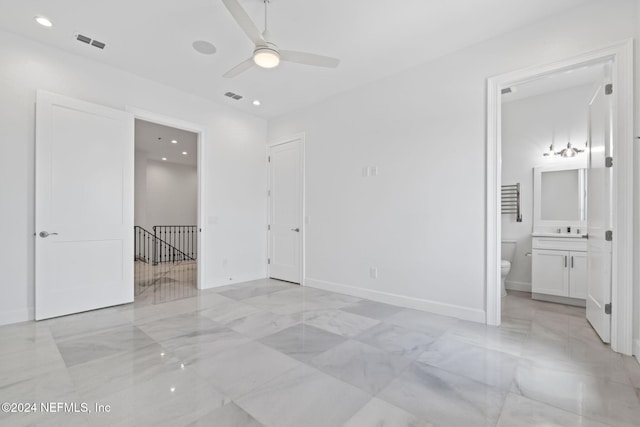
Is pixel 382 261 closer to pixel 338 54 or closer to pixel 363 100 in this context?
pixel 363 100

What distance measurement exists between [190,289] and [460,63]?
488cm

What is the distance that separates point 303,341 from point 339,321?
2.11ft

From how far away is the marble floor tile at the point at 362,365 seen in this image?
1995 mm

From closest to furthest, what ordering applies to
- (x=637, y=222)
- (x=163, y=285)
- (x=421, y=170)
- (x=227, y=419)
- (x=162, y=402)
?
1. (x=227, y=419)
2. (x=162, y=402)
3. (x=637, y=222)
4. (x=421, y=170)
5. (x=163, y=285)

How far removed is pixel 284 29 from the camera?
2.94 metres

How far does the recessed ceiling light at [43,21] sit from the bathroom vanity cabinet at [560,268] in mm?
6259

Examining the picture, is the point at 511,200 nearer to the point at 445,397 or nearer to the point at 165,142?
the point at 445,397

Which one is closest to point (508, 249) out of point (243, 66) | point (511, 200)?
Result: point (511, 200)

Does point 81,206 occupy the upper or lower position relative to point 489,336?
upper

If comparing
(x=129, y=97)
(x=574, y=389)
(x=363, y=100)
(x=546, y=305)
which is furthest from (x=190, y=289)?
(x=546, y=305)

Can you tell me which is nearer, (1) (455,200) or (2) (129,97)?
(1) (455,200)

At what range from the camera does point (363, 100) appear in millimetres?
4160

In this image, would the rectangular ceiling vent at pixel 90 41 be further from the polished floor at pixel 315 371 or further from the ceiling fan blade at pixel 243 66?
the polished floor at pixel 315 371

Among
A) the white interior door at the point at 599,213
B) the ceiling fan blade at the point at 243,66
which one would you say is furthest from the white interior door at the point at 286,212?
the white interior door at the point at 599,213
